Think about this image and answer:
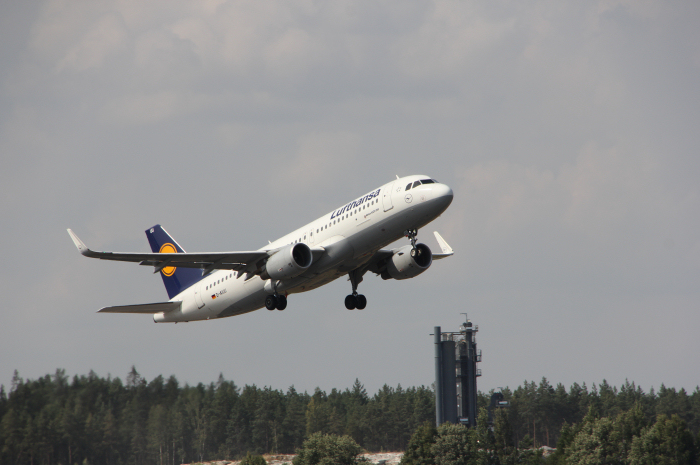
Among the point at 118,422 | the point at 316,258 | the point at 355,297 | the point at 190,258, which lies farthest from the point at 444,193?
the point at 118,422

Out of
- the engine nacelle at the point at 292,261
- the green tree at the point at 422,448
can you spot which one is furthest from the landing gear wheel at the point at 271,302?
the green tree at the point at 422,448

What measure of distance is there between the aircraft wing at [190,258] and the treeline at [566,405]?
11580 centimetres

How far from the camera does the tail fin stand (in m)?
53.1

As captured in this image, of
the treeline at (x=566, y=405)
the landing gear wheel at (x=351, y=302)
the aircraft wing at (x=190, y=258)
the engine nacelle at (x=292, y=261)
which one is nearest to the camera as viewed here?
the aircraft wing at (x=190, y=258)

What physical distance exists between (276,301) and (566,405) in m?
125

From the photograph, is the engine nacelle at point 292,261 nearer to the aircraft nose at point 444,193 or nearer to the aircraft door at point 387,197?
the aircraft door at point 387,197

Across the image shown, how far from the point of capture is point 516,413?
15075cm

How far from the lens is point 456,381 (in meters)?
102

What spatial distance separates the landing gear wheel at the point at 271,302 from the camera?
4475 centimetres

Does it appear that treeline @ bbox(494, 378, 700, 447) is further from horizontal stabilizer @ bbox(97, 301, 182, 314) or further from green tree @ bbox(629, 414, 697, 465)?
horizontal stabilizer @ bbox(97, 301, 182, 314)

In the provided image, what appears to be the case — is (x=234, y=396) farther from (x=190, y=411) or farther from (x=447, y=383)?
(x=447, y=383)

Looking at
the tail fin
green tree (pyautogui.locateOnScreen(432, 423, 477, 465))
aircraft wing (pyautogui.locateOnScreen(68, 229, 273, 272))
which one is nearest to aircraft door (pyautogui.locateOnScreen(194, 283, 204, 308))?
the tail fin

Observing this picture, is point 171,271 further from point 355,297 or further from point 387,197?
point 387,197

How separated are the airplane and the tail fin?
77 centimetres
